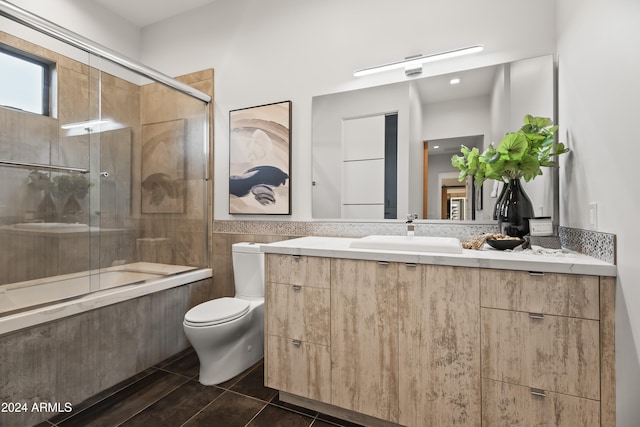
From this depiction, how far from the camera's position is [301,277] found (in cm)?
157

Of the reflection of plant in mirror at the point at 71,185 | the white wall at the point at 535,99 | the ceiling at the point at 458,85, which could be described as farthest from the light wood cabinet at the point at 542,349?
the reflection of plant in mirror at the point at 71,185

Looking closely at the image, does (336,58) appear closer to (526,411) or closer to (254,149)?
(254,149)

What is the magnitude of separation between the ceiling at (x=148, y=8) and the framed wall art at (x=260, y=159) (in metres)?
1.15

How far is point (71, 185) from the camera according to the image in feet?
6.30

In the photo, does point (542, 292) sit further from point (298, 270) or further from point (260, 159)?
point (260, 159)

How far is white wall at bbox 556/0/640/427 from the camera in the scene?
36.1 inches

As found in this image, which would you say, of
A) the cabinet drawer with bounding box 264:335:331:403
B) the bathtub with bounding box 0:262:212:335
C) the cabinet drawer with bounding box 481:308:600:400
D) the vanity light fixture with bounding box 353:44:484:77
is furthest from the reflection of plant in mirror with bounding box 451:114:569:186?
the bathtub with bounding box 0:262:212:335

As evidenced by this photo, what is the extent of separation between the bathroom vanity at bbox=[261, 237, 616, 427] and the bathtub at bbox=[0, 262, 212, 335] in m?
0.99

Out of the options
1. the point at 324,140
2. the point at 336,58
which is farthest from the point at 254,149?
the point at 336,58

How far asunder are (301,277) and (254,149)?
1.26 metres

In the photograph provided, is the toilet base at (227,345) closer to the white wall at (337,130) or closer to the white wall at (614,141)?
the white wall at (337,130)

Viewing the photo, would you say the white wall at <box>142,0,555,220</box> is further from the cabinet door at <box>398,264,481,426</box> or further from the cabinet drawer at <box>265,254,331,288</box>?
the cabinet door at <box>398,264,481,426</box>

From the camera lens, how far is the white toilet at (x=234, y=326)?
69.1 inches

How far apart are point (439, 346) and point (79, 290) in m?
2.09
